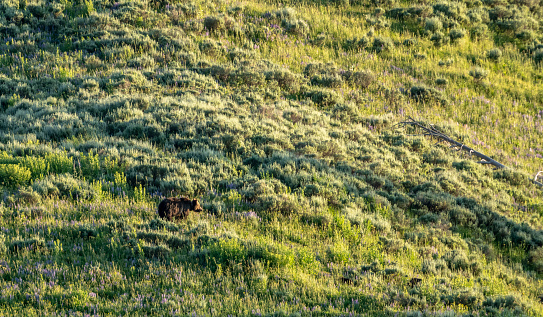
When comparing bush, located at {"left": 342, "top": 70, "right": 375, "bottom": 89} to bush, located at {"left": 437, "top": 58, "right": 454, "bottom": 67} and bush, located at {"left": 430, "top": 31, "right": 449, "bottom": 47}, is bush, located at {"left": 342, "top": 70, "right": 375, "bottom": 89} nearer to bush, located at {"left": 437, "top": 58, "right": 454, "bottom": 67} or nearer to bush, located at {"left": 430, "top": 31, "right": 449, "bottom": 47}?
bush, located at {"left": 437, "top": 58, "right": 454, "bottom": 67}

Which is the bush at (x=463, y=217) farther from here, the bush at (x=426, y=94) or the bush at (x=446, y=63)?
the bush at (x=446, y=63)

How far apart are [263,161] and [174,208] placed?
295cm

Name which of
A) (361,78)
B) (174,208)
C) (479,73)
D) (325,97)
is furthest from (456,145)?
(174,208)

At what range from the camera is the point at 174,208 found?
6578 mm

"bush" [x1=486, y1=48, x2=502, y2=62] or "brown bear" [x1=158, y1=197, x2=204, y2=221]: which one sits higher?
"bush" [x1=486, y1=48, x2=502, y2=62]

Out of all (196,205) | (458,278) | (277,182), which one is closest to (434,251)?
(458,278)

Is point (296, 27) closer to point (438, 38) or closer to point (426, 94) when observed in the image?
point (426, 94)

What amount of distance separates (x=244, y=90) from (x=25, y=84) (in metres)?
5.95

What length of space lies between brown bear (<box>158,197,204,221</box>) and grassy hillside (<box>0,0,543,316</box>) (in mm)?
173

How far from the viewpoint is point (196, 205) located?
6777 mm

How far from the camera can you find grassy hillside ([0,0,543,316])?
525cm

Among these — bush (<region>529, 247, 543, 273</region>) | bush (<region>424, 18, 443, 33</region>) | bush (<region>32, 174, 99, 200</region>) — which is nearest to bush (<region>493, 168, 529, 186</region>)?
bush (<region>529, 247, 543, 273</region>)

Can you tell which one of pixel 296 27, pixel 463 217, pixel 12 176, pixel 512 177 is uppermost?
pixel 296 27

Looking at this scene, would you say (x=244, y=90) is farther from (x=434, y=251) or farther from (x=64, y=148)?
(x=434, y=251)
